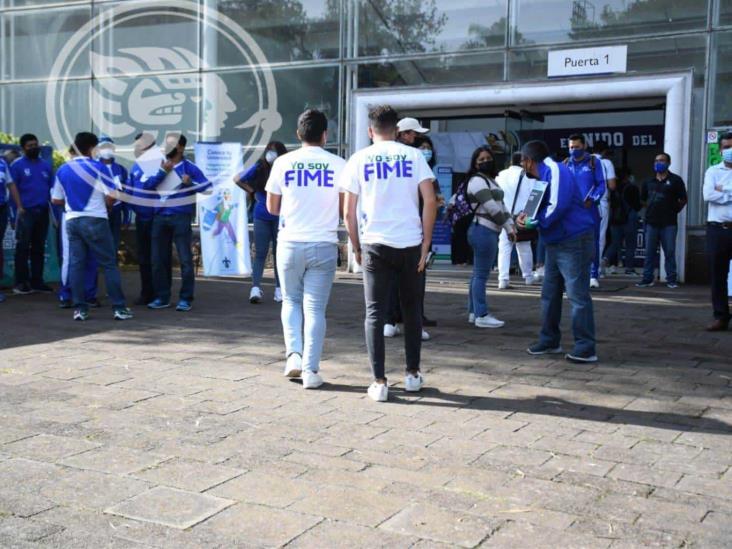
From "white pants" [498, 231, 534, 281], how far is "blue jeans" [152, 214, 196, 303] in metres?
4.22

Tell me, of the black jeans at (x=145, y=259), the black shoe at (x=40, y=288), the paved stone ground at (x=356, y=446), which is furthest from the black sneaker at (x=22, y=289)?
the paved stone ground at (x=356, y=446)

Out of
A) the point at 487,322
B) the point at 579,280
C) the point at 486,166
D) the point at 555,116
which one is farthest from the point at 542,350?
the point at 555,116

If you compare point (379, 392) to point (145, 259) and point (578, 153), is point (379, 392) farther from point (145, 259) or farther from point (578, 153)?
point (145, 259)

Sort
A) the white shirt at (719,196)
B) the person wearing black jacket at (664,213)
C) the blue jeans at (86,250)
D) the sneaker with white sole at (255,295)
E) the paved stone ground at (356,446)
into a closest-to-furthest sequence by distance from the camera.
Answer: the paved stone ground at (356,446) → the white shirt at (719,196) → the blue jeans at (86,250) → the sneaker with white sole at (255,295) → the person wearing black jacket at (664,213)

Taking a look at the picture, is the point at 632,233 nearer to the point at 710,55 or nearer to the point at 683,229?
the point at 683,229

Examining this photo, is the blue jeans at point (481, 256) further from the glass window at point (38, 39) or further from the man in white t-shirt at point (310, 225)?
the glass window at point (38, 39)

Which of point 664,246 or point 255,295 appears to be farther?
point 664,246

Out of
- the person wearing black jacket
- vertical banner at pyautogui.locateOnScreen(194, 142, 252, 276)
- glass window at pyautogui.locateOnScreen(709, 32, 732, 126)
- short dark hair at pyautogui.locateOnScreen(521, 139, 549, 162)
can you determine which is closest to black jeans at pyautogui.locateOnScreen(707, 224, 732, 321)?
short dark hair at pyautogui.locateOnScreen(521, 139, 549, 162)

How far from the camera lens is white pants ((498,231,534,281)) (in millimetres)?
12227

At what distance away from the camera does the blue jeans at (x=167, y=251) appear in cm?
980

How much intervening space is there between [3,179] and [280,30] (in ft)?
22.7

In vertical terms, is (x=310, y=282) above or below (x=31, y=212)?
below

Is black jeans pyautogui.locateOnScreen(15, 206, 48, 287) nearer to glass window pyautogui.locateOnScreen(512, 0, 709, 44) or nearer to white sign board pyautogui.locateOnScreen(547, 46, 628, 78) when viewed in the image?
glass window pyautogui.locateOnScreen(512, 0, 709, 44)

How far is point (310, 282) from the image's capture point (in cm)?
599
